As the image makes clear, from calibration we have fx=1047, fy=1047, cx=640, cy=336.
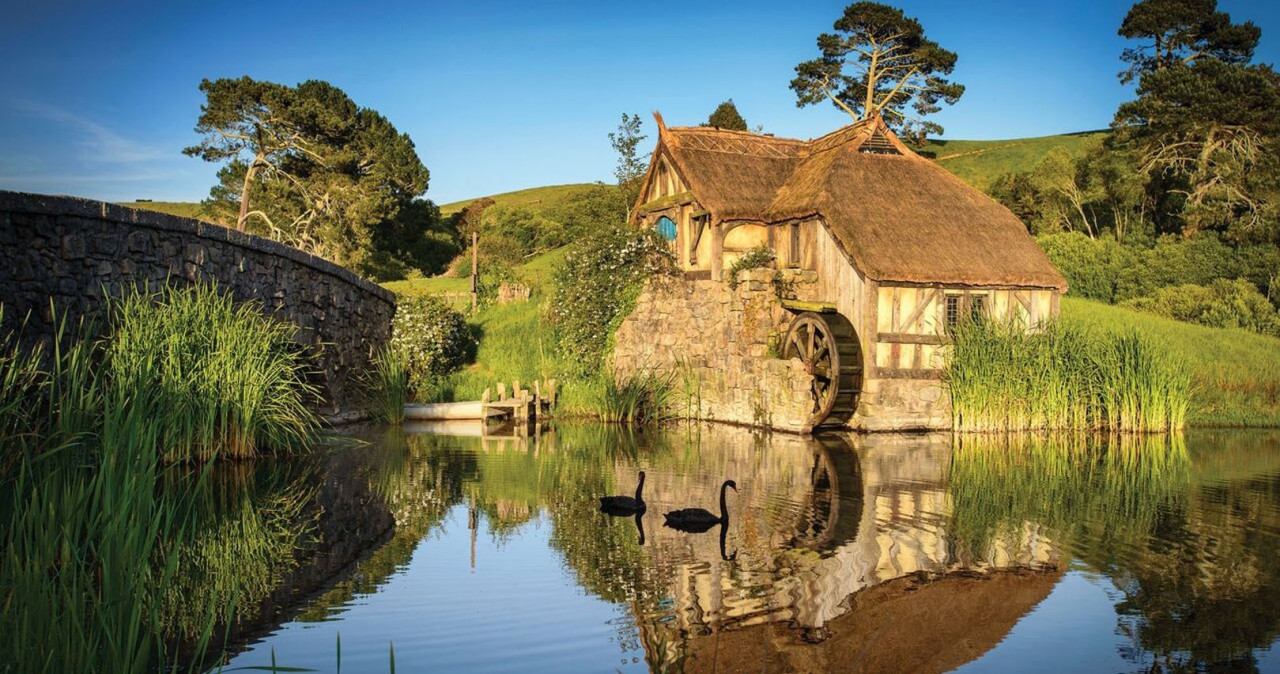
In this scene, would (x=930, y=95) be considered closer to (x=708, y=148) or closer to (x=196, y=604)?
(x=708, y=148)

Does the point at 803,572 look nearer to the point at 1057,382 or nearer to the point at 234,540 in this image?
the point at 234,540

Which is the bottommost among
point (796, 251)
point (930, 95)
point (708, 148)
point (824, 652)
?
point (824, 652)

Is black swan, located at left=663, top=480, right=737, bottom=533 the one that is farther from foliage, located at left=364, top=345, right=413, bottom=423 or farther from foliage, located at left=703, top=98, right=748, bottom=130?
foliage, located at left=703, top=98, right=748, bottom=130

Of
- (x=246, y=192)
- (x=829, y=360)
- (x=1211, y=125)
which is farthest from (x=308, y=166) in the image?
(x=1211, y=125)

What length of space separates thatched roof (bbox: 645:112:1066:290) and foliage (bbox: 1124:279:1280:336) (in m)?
13.7

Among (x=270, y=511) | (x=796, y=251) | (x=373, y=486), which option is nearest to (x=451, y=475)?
(x=373, y=486)

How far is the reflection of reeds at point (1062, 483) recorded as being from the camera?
1101 centimetres

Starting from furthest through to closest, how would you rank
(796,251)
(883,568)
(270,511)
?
(796,251)
(270,511)
(883,568)

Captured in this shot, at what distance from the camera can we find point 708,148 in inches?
1066

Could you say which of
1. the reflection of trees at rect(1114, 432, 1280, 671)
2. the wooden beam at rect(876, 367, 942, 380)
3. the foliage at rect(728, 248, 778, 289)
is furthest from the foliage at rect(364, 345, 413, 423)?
the reflection of trees at rect(1114, 432, 1280, 671)

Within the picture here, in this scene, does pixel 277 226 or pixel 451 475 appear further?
pixel 277 226

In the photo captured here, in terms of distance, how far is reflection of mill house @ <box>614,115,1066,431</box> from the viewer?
850 inches

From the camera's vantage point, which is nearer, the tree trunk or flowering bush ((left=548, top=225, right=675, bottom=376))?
flowering bush ((left=548, top=225, right=675, bottom=376))

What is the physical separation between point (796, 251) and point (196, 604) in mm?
18775
